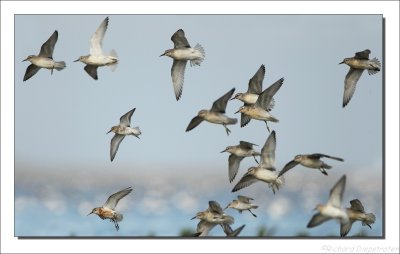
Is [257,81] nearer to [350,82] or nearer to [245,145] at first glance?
[245,145]

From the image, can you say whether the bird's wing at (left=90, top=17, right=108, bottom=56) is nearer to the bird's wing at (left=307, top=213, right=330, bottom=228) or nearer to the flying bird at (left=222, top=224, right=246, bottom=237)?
the flying bird at (left=222, top=224, right=246, bottom=237)

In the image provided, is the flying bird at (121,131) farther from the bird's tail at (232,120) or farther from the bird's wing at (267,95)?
the bird's wing at (267,95)

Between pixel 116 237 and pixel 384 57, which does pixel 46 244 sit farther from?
pixel 384 57

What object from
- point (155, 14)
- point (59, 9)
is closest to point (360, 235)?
point (155, 14)

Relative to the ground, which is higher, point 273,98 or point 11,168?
point 273,98

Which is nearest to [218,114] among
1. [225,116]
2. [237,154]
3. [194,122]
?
[225,116]

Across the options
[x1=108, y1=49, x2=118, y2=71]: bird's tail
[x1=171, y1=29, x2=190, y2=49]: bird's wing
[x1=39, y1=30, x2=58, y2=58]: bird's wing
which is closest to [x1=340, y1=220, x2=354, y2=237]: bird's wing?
[x1=171, y1=29, x2=190, y2=49]: bird's wing
